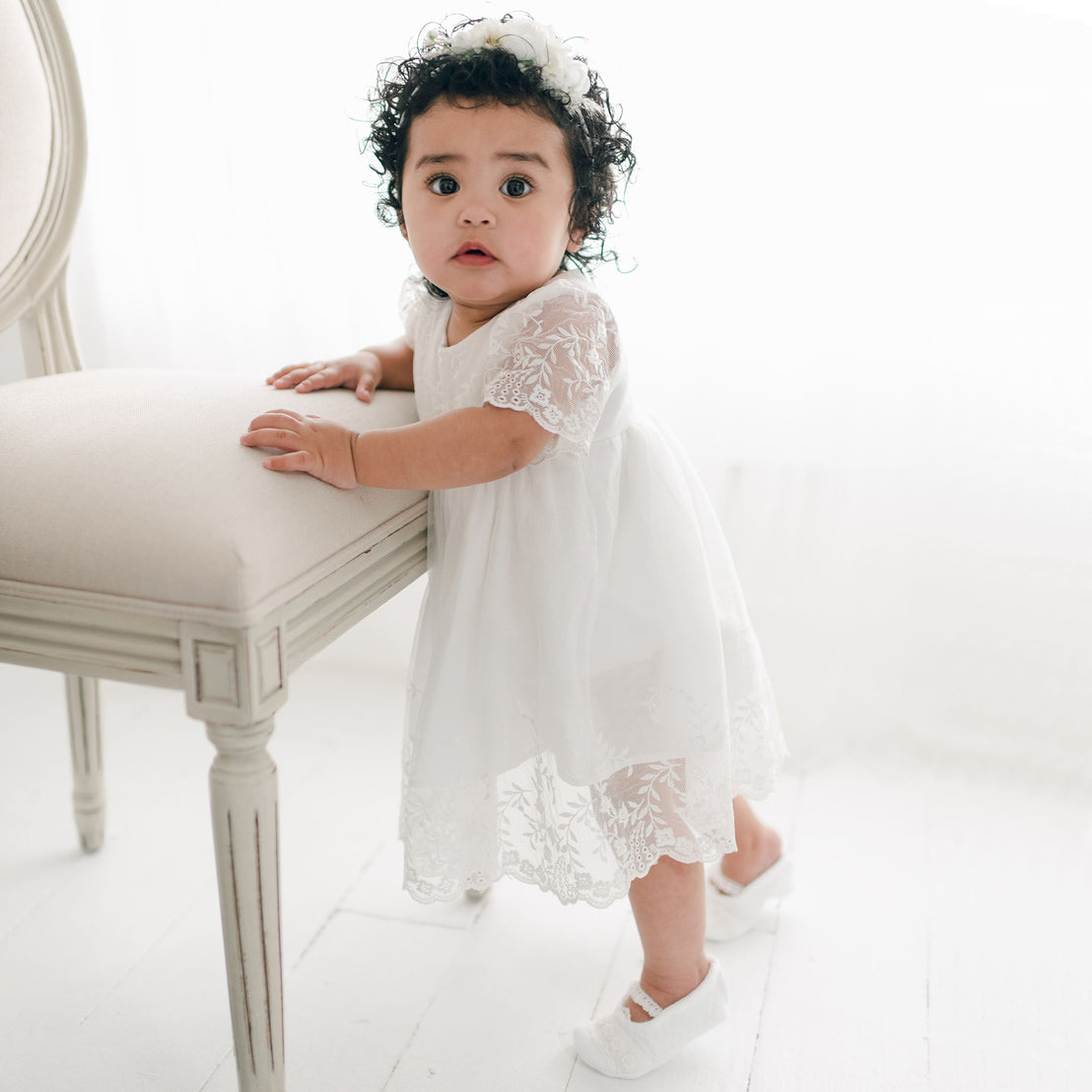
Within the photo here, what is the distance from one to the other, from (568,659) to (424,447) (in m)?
0.20

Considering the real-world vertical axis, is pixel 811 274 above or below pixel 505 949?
above

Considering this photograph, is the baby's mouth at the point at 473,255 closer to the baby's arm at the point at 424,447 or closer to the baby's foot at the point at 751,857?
the baby's arm at the point at 424,447

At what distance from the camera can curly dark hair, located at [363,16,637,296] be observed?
84 centimetres

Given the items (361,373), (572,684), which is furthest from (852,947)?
(361,373)

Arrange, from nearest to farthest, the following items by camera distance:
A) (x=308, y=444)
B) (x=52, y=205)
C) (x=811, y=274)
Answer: (x=308, y=444), (x=52, y=205), (x=811, y=274)

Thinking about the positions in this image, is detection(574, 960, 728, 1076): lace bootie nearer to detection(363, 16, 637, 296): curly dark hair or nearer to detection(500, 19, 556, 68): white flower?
detection(363, 16, 637, 296): curly dark hair

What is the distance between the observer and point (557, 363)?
0.83m

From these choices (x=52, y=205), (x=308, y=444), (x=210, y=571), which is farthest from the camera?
(x=52, y=205)

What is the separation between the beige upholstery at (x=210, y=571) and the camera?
725 mm

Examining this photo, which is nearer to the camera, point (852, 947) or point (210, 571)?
point (210, 571)

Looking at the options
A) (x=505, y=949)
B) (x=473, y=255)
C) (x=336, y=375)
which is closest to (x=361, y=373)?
(x=336, y=375)

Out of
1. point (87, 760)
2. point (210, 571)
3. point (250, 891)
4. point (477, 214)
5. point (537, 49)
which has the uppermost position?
point (537, 49)

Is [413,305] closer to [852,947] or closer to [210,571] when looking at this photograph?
[210,571]

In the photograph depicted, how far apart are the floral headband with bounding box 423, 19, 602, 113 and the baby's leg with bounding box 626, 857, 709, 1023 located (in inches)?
24.9
